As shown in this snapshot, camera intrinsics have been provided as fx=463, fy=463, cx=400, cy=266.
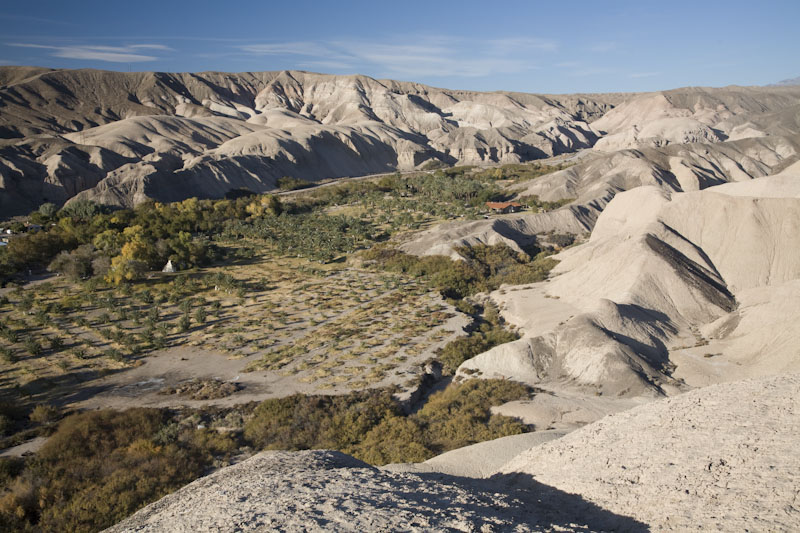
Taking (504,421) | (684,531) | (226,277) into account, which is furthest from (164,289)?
(684,531)

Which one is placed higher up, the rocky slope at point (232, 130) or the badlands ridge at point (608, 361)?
the rocky slope at point (232, 130)

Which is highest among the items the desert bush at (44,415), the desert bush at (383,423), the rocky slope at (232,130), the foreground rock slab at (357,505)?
the rocky slope at (232,130)

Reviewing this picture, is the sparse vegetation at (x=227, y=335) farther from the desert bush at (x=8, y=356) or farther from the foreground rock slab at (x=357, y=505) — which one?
the foreground rock slab at (x=357, y=505)

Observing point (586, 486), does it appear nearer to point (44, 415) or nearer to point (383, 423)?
point (383, 423)

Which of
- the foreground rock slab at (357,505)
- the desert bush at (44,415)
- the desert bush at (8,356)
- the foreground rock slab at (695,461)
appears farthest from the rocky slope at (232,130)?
the foreground rock slab at (695,461)

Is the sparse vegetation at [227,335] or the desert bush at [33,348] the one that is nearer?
the sparse vegetation at [227,335]

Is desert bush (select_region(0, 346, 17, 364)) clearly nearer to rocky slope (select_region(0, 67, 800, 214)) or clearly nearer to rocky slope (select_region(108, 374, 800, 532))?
rocky slope (select_region(108, 374, 800, 532))

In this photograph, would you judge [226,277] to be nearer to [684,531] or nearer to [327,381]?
[327,381]

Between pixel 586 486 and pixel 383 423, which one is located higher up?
pixel 586 486

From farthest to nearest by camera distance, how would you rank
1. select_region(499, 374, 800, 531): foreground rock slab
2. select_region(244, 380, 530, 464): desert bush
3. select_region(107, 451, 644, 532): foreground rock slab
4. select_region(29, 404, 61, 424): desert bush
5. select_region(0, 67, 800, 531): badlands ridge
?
select_region(29, 404, 61, 424): desert bush, select_region(244, 380, 530, 464): desert bush, select_region(0, 67, 800, 531): badlands ridge, select_region(499, 374, 800, 531): foreground rock slab, select_region(107, 451, 644, 532): foreground rock slab

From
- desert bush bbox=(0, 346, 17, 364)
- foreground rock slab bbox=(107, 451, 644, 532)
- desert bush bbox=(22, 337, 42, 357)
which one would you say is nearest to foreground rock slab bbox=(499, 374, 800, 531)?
foreground rock slab bbox=(107, 451, 644, 532)

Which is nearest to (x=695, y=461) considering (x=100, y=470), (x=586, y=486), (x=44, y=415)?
(x=586, y=486)
